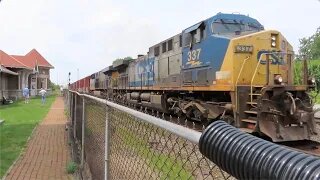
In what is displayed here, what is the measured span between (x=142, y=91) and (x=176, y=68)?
665 cm

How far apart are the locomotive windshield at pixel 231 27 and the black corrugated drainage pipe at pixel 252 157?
11984 millimetres

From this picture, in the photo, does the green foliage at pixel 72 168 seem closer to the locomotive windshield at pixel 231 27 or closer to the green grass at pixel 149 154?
the green grass at pixel 149 154

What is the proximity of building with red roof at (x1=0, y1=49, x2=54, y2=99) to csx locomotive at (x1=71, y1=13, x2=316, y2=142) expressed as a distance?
21347 millimetres

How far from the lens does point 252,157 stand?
1.47 meters

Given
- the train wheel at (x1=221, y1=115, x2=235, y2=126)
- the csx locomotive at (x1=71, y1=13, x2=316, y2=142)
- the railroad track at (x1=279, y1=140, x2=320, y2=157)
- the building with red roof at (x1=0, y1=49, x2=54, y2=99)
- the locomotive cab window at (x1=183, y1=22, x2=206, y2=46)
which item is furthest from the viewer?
the building with red roof at (x1=0, y1=49, x2=54, y2=99)

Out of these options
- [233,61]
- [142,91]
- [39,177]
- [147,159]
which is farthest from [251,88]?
[142,91]

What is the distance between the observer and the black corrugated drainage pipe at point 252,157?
48.8 inches

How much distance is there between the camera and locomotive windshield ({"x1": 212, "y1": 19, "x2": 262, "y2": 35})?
44.8 feet

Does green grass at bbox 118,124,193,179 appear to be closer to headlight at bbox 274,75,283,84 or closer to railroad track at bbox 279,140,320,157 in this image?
railroad track at bbox 279,140,320,157

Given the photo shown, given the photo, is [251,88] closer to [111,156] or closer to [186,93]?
[186,93]

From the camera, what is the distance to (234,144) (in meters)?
1.62

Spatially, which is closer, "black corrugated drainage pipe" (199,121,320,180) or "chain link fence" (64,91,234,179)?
"black corrugated drainage pipe" (199,121,320,180)

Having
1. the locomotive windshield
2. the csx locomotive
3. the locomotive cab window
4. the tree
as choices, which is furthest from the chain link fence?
the tree

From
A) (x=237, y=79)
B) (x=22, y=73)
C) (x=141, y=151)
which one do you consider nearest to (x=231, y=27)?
(x=237, y=79)
